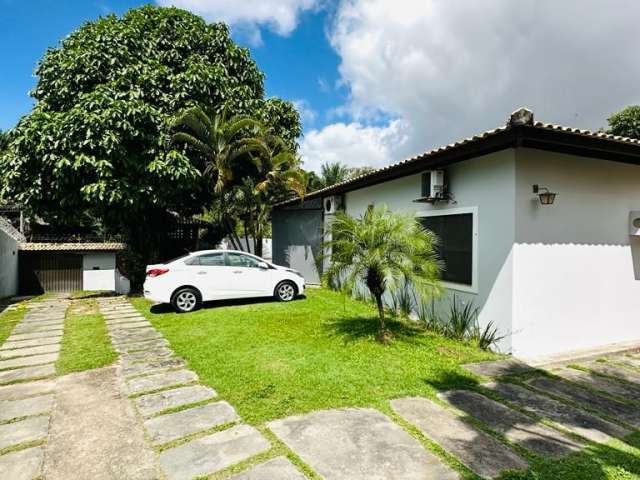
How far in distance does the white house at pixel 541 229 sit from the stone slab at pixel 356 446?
3.37 metres

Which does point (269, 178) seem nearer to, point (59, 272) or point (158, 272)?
point (158, 272)

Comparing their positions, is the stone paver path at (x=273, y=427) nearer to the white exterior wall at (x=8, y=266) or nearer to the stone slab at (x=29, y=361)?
the stone slab at (x=29, y=361)

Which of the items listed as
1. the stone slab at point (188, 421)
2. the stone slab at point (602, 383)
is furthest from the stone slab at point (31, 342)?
the stone slab at point (602, 383)

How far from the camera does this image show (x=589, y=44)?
989 cm

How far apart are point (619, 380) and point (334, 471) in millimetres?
4361

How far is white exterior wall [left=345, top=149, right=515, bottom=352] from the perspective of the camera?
18.1ft

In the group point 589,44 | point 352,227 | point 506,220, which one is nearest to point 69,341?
point 352,227

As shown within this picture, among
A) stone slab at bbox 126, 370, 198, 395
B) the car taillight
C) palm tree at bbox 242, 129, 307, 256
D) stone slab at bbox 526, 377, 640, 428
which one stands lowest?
stone slab at bbox 526, 377, 640, 428

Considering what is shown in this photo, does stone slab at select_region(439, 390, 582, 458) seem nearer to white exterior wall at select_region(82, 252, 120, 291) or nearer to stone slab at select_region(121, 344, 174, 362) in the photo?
stone slab at select_region(121, 344, 174, 362)

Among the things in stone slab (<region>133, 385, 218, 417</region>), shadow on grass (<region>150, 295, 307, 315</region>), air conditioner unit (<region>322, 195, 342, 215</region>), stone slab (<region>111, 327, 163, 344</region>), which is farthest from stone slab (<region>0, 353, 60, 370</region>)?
air conditioner unit (<region>322, 195, 342, 215</region>)

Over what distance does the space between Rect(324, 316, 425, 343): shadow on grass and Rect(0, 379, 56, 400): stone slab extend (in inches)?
163

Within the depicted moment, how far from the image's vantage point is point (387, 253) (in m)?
5.47

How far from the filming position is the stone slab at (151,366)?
4707 millimetres

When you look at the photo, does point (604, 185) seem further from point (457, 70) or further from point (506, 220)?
point (457, 70)
